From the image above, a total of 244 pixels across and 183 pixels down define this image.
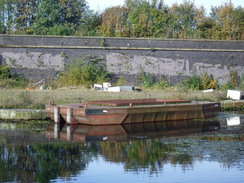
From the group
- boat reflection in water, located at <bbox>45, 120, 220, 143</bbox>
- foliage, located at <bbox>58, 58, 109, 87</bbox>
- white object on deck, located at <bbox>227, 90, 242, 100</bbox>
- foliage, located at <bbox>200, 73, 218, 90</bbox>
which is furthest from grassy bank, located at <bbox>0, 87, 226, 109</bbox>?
foliage, located at <bbox>200, 73, 218, 90</bbox>

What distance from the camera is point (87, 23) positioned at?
132ft

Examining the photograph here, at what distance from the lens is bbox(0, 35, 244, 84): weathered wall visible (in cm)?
3025

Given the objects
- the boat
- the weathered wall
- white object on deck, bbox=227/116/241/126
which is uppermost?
the weathered wall

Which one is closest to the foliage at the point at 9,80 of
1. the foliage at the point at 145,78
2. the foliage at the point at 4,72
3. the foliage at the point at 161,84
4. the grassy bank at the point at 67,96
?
the foliage at the point at 4,72

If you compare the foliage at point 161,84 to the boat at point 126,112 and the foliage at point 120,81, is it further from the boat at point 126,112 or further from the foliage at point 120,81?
the boat at point 126,112

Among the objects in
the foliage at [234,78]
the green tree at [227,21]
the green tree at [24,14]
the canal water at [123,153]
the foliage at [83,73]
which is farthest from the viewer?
the green tree at [24,14]

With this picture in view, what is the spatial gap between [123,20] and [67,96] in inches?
688

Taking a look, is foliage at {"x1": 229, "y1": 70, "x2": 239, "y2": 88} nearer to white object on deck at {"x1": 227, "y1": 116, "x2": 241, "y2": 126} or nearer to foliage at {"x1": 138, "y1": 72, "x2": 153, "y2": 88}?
foliage at {"x1": 138, "y1": 72, "x2": 153, "y2": 88}

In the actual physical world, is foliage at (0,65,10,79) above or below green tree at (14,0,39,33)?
below

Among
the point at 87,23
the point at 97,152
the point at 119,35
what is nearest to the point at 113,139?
the point at 97,152

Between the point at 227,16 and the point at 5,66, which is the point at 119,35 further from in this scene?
the point at 227,16

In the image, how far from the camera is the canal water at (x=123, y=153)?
37.6 ft

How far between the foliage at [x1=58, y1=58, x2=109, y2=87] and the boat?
29.5 ft

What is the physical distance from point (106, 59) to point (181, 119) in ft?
38.6
